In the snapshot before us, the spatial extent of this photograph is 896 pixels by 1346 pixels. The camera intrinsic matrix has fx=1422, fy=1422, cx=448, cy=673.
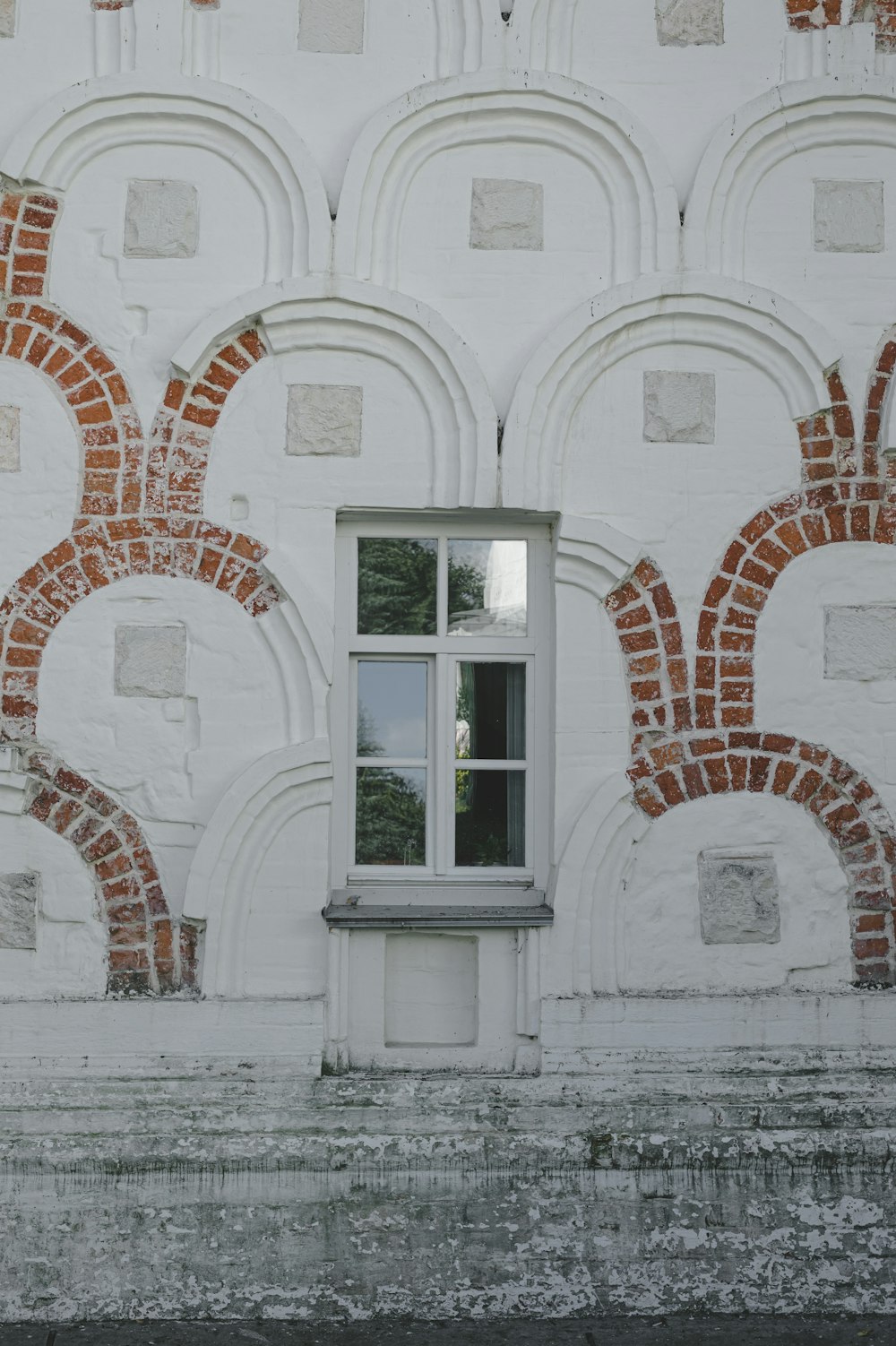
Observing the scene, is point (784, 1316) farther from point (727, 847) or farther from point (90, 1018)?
point (90, 1018)

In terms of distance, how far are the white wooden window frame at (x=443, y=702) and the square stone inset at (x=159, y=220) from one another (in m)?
1.17

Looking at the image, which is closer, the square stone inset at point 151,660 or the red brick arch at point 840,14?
the square stone inset at point 151,660

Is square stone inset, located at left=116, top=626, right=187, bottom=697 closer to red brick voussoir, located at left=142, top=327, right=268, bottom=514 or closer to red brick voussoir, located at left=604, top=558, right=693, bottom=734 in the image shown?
red brick voussoir, located at left=142, top=327, right=268, bottom=514

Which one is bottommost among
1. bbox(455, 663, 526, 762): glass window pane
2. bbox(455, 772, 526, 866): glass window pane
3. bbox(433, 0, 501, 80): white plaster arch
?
bbox(455, 772, 526, 866): glass window pane

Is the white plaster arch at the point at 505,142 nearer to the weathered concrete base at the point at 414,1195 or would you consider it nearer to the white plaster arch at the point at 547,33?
the white plaster arch at the point at 547,33

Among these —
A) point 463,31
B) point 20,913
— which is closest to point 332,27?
point 463,31

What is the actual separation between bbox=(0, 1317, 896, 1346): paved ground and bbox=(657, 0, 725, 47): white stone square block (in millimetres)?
4606

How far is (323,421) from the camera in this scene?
→ 5.21m

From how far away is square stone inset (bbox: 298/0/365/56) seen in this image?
17.4ft

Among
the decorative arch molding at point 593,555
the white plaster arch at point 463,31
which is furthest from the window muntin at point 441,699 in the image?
the white plaster arch at point 463,31

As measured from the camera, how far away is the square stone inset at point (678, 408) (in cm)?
530

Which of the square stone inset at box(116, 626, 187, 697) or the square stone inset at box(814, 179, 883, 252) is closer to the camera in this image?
the square stone inset at box(116, 626, 187, 697)

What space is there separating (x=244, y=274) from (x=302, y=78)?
2.54ft

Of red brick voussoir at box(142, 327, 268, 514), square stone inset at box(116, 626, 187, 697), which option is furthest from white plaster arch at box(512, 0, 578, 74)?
square stone inset at box(116, 626, 187, 697)
